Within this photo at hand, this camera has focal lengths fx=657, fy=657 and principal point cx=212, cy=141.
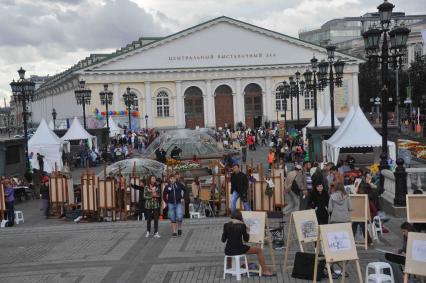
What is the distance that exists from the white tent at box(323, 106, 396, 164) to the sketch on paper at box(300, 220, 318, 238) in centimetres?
1734

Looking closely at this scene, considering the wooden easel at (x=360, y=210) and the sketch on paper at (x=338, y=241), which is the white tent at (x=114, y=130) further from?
the sketch on paper at (x=338, y=241)

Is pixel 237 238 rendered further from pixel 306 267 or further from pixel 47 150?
pixel 47 150

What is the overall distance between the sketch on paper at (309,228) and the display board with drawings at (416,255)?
277 centimetres

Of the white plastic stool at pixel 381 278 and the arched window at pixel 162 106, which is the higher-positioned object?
the arched window at pixel 162 106

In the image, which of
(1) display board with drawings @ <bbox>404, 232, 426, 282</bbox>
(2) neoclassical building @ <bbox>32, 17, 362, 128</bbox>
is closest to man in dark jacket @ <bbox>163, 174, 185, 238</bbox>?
(1) display board with drawings @ <bbox>404, 232, 426, 282</bbox>

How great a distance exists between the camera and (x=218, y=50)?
83.8 meters

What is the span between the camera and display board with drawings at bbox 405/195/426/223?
1330cm

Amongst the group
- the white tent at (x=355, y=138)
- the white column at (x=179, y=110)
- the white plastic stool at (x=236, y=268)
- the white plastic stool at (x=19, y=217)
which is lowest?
the white plastic stool at (x=19, y=217)

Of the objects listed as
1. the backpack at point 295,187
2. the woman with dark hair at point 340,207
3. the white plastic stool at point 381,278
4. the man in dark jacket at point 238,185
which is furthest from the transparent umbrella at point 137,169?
the white plastic stool at point 381,278

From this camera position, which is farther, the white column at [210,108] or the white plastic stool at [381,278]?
the white column at [210,108]

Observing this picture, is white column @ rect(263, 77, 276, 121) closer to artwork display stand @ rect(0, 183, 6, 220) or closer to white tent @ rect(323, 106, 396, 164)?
white tent @ rect(323, 106, 396, 164)

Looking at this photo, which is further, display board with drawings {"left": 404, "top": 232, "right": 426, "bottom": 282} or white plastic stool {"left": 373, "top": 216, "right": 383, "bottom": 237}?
white plastic stool {"left": 373, "top": 216, "right": 383, "bottom": 237}

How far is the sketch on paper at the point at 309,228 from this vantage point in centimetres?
1192

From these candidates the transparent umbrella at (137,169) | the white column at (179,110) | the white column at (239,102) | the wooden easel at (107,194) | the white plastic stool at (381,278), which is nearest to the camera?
the white plastic stool at (381,278)
